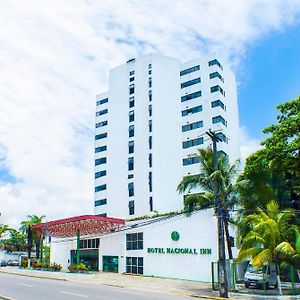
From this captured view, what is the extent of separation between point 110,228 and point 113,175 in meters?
23.2

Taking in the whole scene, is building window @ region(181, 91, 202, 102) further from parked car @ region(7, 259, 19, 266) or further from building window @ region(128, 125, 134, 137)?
parked car @ region(7, 259, 19, 266)

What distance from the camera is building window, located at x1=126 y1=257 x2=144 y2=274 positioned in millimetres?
40938

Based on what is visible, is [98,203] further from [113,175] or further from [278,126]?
[278,126]

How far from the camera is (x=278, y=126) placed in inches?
1123

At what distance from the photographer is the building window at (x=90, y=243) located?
48.0 metres

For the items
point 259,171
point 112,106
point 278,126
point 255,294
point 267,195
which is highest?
point 112,106

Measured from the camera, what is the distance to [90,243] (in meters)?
49.2

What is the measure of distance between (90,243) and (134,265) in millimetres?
9389

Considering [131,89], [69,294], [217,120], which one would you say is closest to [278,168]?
[69,294]

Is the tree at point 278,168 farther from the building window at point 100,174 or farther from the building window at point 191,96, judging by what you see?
the building window at point 100,174

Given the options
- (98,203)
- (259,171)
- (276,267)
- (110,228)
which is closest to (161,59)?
(98,203)

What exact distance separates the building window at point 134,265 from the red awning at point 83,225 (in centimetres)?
427

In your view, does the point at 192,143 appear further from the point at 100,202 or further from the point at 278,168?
the point at 278,168

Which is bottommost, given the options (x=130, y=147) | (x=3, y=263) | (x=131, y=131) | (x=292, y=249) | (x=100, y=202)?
(x=3, y=263)
